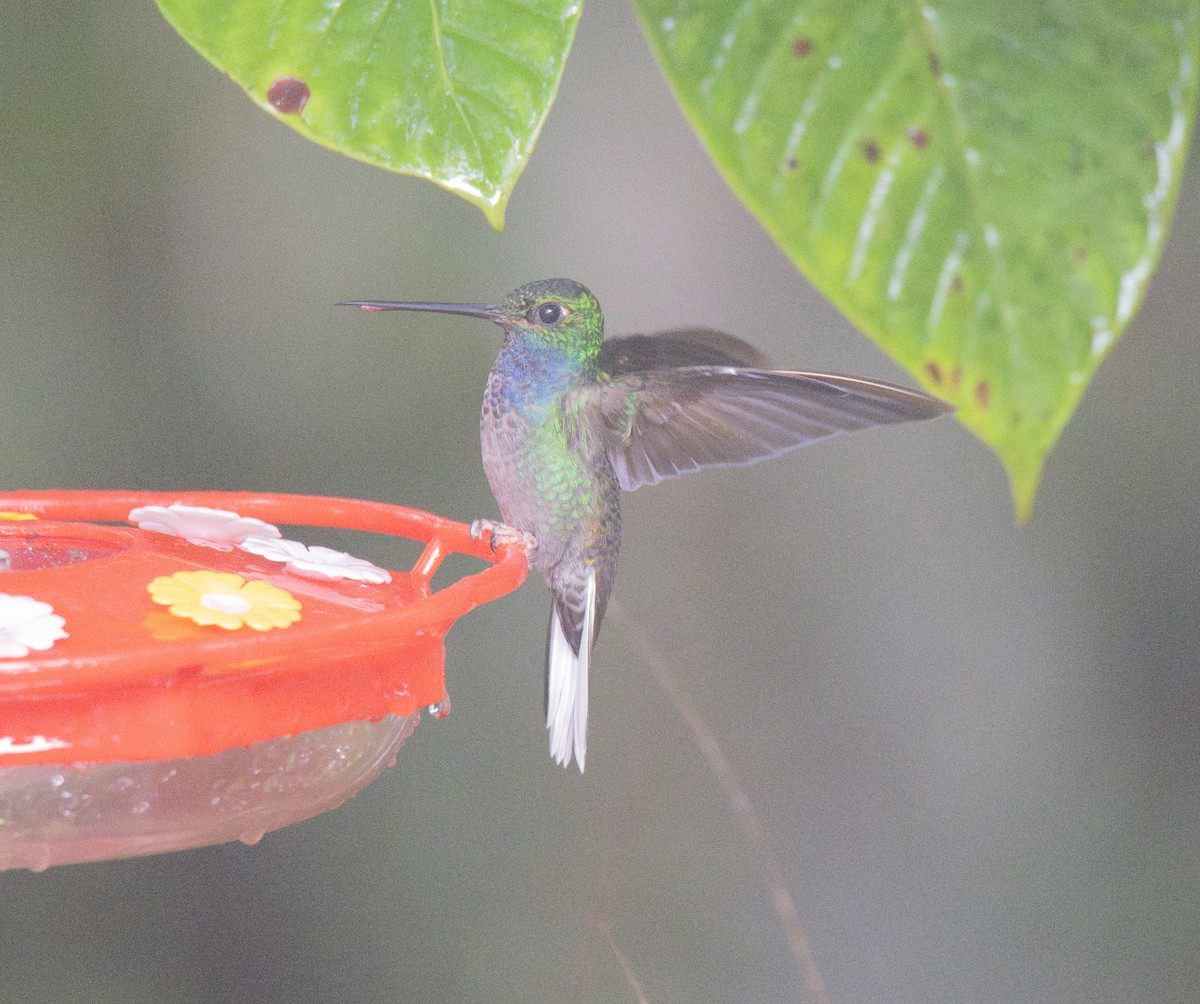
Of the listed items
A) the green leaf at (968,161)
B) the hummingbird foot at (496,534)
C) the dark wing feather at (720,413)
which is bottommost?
the hummingbird foot at (496,534)

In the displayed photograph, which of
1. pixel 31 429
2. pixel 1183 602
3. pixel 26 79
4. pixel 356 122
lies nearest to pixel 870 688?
pixel 1183 602

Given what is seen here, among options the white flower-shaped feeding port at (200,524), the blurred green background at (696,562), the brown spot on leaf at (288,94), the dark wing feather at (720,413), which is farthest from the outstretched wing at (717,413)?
the blurred green background at (696,562)

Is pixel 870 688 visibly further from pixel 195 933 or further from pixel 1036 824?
pixel 195 933

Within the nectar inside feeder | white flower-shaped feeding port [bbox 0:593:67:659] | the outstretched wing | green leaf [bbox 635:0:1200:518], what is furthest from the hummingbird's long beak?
green leaf [bbox 635:0:1200:518]

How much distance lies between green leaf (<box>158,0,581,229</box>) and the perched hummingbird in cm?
68

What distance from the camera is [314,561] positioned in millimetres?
992

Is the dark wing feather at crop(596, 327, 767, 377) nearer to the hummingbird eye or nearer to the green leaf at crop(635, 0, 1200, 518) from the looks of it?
the hummingbird eye

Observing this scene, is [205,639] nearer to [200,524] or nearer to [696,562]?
[200,524]

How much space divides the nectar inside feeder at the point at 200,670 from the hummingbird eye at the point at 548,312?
473 millimetres

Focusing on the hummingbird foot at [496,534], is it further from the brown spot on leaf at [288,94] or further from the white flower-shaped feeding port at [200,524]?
the brown spot on leaf at [288,94]

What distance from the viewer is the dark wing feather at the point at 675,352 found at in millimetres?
1438

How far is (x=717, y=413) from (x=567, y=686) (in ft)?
1.79

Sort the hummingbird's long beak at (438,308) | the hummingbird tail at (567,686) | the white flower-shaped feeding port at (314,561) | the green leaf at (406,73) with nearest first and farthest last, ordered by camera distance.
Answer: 1. the green leaf at (406,73)
2. the white flower-shaped feeding port at (314,561)
3. the hummingbird's long beak at (438,308)
4. the hummingbird tail at (567,686)

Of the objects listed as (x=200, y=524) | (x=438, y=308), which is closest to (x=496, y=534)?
(x=438, y=308)
